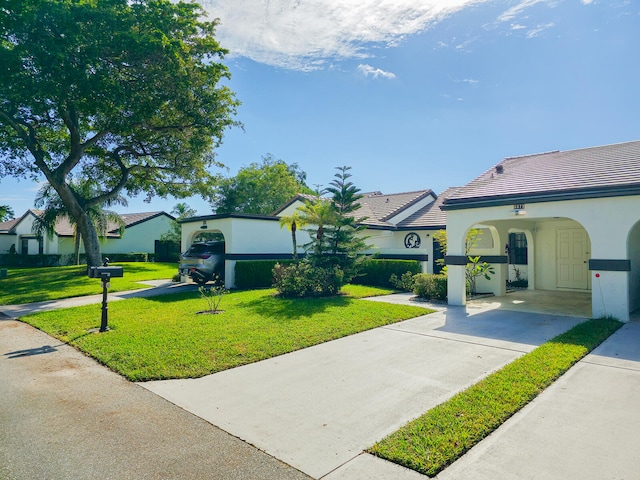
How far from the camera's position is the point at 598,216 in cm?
855

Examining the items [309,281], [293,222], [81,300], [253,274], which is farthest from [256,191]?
[309,281]

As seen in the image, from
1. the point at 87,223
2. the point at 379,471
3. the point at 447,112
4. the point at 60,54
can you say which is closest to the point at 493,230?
the point at 447,112

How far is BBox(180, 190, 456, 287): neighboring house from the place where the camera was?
15266 millimetres

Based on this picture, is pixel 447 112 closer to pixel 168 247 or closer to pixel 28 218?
pixel 168 247

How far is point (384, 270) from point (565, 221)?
23.2 ft

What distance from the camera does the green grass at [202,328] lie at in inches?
229

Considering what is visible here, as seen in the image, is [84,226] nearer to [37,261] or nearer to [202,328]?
[37,261]

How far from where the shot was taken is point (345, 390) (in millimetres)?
4703

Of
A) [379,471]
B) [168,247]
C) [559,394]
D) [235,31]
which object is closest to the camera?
[379,471]

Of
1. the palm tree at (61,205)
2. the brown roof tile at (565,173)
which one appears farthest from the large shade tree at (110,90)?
the brown roof tile at (565,173)

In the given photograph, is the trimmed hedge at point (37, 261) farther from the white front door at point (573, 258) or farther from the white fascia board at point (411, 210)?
the white front door at point (573, 258)

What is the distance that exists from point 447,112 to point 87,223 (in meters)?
18.5

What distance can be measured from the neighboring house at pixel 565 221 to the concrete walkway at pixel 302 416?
2.62m

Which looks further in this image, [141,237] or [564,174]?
[141,237]
